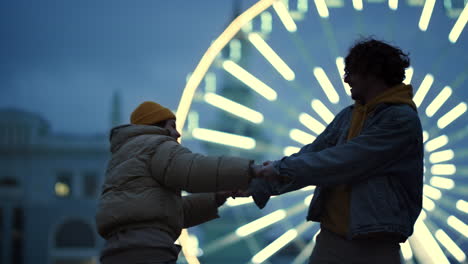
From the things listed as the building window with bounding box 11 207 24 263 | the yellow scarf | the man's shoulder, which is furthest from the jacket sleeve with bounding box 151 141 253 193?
the building window with bounding box 11 207 24 263

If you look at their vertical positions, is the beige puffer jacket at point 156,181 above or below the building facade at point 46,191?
above

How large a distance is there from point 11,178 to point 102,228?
131 feet

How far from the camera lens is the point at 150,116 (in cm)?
306

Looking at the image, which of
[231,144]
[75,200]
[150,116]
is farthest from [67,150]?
[150,116]

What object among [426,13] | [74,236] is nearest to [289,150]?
[426,13]

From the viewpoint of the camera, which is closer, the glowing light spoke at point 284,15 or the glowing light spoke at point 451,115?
the glowing light spoke at point 284,15

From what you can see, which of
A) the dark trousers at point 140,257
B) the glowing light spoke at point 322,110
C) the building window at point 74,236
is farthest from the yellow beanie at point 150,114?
the building window at point 74,236

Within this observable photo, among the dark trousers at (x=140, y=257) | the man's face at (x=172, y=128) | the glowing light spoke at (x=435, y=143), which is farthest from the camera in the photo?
the glowing light spoke at (x=435, y=143)

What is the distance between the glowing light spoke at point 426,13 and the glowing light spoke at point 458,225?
1.72 m

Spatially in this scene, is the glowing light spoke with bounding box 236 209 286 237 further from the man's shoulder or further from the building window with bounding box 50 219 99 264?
the building window with bounding box 50 219 99 264

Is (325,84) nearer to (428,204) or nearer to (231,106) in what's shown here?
(231,106)

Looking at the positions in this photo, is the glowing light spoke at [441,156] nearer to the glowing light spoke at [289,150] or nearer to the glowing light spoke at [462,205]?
the glowing light spoke at [462,205]

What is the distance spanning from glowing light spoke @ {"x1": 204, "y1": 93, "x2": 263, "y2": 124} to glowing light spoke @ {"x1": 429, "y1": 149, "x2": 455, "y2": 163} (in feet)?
5.36

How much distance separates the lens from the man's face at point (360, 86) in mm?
2809
